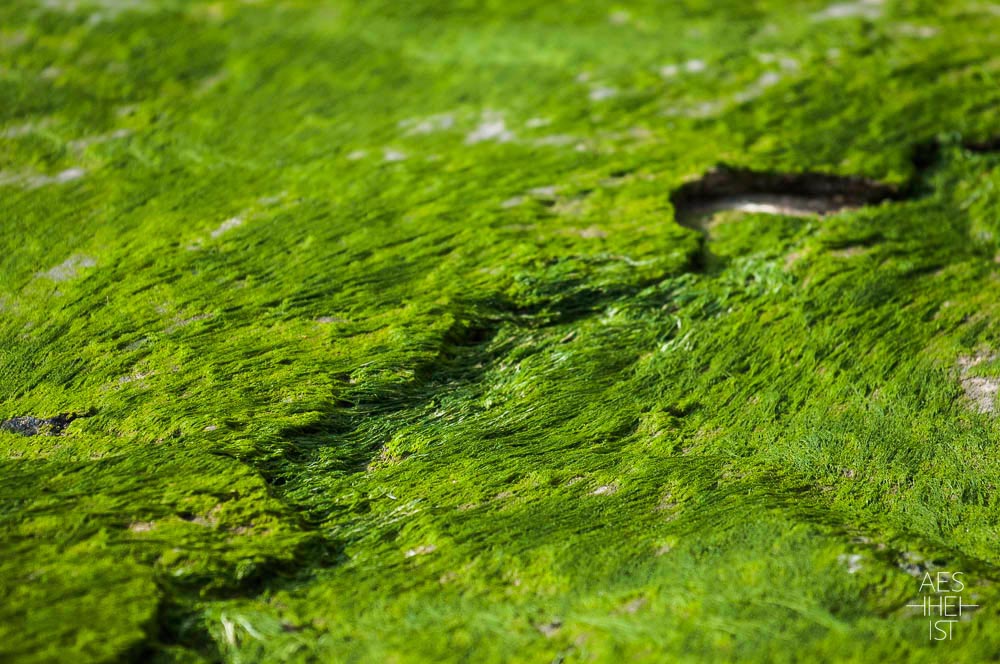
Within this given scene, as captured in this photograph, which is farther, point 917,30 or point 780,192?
point 917,30

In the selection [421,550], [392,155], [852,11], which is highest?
[392,155]

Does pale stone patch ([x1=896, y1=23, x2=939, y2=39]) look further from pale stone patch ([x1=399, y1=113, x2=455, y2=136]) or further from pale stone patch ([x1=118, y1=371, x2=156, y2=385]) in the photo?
pale stone patch ([x1=118, y1=371, x2=156, y2=385])

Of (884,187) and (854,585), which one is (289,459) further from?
(884,187)

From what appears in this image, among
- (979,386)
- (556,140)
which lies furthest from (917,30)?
(979,386)

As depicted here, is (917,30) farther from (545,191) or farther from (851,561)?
(851,561)

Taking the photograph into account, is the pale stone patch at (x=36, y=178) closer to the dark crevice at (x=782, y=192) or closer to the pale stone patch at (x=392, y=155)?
the pale stone patch at (x=392, y=155)

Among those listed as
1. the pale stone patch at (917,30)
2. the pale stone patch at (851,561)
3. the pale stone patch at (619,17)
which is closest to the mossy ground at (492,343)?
the pale stone patch at (851,561)

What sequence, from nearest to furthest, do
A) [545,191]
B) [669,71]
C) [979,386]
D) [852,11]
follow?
[979,386], [545,191], [669,71], [852,11]

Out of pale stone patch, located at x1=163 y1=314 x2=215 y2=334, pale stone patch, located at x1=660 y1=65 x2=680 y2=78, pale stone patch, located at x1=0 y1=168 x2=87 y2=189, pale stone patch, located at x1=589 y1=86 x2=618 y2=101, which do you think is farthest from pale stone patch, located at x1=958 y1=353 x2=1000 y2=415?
pale stone patch, located at x1=0 y1=168 x2=87 y2=189

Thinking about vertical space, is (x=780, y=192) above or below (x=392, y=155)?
below
